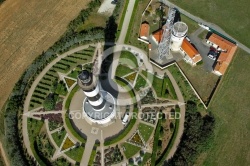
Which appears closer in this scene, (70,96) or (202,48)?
(70,96)

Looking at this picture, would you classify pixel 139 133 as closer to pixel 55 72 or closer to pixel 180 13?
pixel 55 72

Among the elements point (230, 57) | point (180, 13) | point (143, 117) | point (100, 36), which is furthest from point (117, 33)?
point (230, 57)

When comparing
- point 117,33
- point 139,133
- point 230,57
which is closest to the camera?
point 139,133

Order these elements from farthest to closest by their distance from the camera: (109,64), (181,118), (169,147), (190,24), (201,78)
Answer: (190,24)
(109,64)
(201,78)
(181,118)
(169,147)

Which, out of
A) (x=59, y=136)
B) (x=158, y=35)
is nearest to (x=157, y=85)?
(x=158, y=35)

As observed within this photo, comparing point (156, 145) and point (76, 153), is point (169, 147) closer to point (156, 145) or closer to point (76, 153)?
point (156, 145)

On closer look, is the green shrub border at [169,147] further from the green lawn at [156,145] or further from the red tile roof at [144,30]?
the red tile roof at [144,30]
